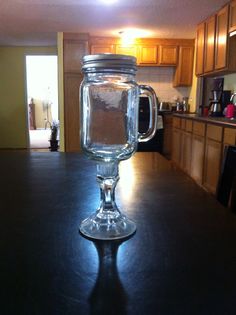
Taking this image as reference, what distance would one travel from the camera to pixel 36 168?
1.41m

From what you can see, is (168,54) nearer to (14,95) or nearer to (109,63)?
(14,95)

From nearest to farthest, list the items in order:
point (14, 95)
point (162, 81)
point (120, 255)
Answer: point (120, 255)
point (162, 81)
point (14, 95)

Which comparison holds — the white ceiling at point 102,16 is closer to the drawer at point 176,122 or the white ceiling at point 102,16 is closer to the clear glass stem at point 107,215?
the drawer at point 176,122

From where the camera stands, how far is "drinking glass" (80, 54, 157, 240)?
0.72 m

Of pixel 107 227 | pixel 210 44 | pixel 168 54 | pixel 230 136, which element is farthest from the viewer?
pixel 168 54

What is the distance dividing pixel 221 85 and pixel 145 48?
1.57m

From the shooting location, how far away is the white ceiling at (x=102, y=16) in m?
3.33

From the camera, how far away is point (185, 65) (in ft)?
17.5

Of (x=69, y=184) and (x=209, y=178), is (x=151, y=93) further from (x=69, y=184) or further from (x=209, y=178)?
(x=209, y=178)

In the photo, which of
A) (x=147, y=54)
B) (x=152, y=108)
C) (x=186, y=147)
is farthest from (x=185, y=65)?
(x=152, y=108)

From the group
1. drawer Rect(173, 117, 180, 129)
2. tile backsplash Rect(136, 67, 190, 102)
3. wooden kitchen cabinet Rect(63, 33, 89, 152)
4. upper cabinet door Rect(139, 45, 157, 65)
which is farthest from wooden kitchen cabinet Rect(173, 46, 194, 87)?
wooden kitchen cabinet Rect(63, 33, 89, 152)

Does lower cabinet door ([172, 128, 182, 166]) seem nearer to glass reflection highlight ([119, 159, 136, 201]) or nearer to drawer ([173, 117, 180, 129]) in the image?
drawer ([173, 117, 180, 129])

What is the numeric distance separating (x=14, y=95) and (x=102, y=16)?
134 inches

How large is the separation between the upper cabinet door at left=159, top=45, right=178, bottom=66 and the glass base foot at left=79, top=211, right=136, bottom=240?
4.97 metres
